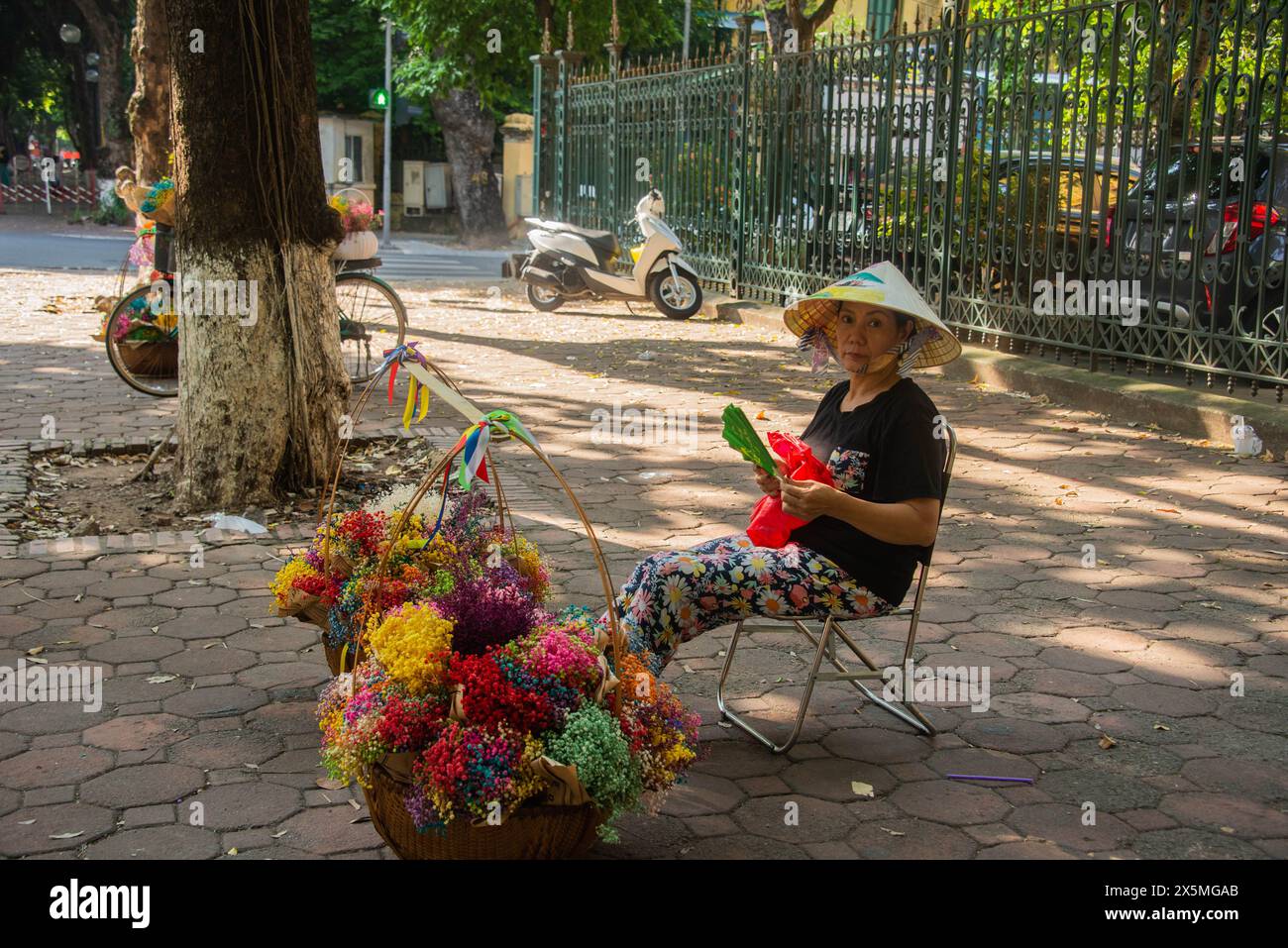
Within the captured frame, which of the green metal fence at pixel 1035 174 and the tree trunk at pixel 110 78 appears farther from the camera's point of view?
the tree trunk at pixel 110 78

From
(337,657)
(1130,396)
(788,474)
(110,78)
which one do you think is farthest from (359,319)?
(110,78)

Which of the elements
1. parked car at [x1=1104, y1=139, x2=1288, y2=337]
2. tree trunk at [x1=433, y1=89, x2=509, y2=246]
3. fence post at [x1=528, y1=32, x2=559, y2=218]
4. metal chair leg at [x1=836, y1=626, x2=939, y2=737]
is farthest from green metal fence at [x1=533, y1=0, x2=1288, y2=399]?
tree trunk at [x1=433, y1=89, x2=509, y2=246]

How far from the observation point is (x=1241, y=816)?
3455mm

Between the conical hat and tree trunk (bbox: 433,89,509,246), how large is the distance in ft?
83.7

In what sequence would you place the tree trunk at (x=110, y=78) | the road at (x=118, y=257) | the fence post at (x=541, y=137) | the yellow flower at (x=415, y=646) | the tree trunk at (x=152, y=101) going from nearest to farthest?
the yellow flower at (x=415, y=646) < the tree trunk at (x=152, y=101) < the fence post at (x=541, y=137) < the road at (x=118, y=257) < the tree trunk at (x=110, y=78)

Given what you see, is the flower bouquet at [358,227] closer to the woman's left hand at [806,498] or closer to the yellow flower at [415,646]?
the woman's left hand at [806,498]

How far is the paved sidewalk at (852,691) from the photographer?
133 inches

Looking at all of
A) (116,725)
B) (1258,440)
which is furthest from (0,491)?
(1258,440)

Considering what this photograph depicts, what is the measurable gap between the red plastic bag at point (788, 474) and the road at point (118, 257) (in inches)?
634

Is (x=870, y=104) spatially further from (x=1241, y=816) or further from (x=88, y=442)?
(x=1241, y=816)

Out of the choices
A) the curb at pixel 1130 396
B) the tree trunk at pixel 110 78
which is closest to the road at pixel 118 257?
the tree trunk at pixel 110 78

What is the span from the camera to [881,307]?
12.4 feet

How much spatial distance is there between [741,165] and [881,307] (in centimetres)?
1122
